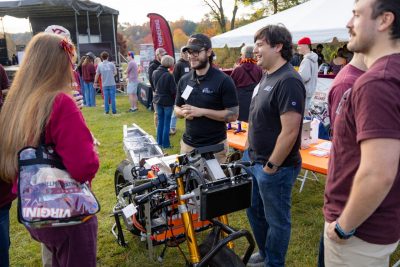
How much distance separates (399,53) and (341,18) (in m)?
5.75

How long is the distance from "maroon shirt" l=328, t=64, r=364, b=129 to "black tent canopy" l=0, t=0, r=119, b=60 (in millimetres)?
14323

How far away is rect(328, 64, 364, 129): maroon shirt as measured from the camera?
5.38ft

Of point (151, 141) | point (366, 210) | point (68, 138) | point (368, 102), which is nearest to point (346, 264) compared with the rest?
point (366, 210)

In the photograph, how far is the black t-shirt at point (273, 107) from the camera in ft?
7.04

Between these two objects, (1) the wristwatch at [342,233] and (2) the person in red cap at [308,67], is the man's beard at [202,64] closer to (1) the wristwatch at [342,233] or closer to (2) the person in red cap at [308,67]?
(1) the wristwatch at [342,233]

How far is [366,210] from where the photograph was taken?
125 centimetres

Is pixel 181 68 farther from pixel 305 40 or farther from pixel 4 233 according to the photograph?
pixel 4 233

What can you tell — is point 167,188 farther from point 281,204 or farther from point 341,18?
point 341,18

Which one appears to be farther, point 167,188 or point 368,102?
point 167,188

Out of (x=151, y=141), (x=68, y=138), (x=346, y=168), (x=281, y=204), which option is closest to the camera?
(x=346, y=168)

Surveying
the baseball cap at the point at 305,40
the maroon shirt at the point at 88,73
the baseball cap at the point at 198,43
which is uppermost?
the baseball cap at the point at 305,40

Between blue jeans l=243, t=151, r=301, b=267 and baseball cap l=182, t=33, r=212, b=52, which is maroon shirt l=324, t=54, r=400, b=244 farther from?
baseball cap l=182, t=33, r=212, b=52

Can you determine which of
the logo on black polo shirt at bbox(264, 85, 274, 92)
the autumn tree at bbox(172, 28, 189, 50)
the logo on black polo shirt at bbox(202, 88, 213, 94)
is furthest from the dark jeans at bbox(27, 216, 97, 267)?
the autumn tree at bbox(172, 28, 189, 50)

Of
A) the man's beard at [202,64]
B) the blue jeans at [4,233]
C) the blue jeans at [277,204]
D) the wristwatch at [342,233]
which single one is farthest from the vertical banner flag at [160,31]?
the wristwatch at [342,233]
